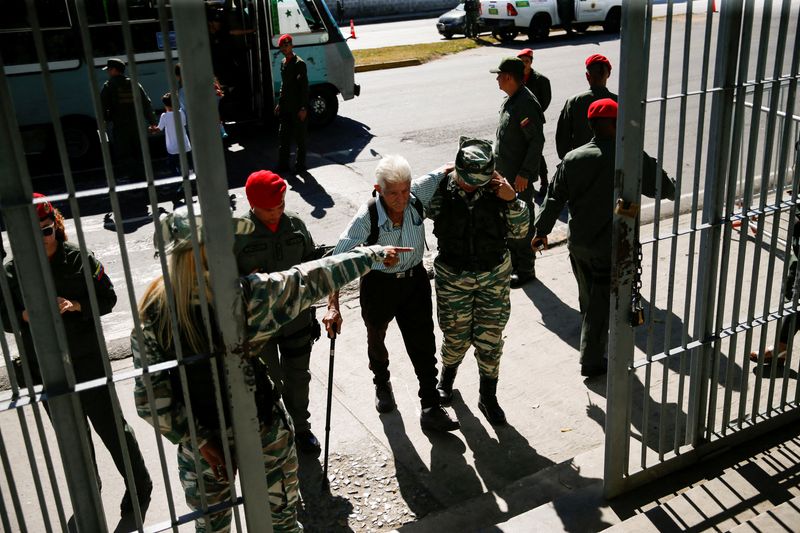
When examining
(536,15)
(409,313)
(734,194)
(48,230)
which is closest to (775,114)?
(734,194)

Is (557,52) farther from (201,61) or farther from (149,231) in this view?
(201,61)

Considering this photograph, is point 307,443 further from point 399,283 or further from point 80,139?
point 80,139

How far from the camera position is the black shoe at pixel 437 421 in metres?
5.39

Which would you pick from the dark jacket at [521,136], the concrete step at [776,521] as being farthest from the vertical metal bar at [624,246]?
the dark jacket at [521,136]

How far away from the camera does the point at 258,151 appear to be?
42.1 ft

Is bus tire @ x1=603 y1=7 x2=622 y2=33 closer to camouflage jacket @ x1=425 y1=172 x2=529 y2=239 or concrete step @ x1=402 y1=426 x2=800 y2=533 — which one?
camouflage jacket @ x1=425 y1=172 x2=529 y2=239

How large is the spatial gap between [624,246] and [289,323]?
2.12m

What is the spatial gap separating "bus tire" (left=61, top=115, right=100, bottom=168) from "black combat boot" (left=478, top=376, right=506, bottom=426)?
8661 millimetres

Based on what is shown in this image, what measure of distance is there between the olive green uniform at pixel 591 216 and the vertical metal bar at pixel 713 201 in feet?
4.13

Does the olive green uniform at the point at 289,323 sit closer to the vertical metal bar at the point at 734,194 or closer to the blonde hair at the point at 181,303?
the blonde hair at the point at 181,303

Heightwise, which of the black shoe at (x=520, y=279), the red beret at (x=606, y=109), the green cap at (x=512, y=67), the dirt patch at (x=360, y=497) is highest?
the green cap at (x=512, y=67)

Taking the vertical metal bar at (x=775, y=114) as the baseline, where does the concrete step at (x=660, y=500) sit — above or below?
below

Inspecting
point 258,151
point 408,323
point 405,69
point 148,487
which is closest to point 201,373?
point 148,487

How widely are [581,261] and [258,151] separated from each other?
7.95 m
